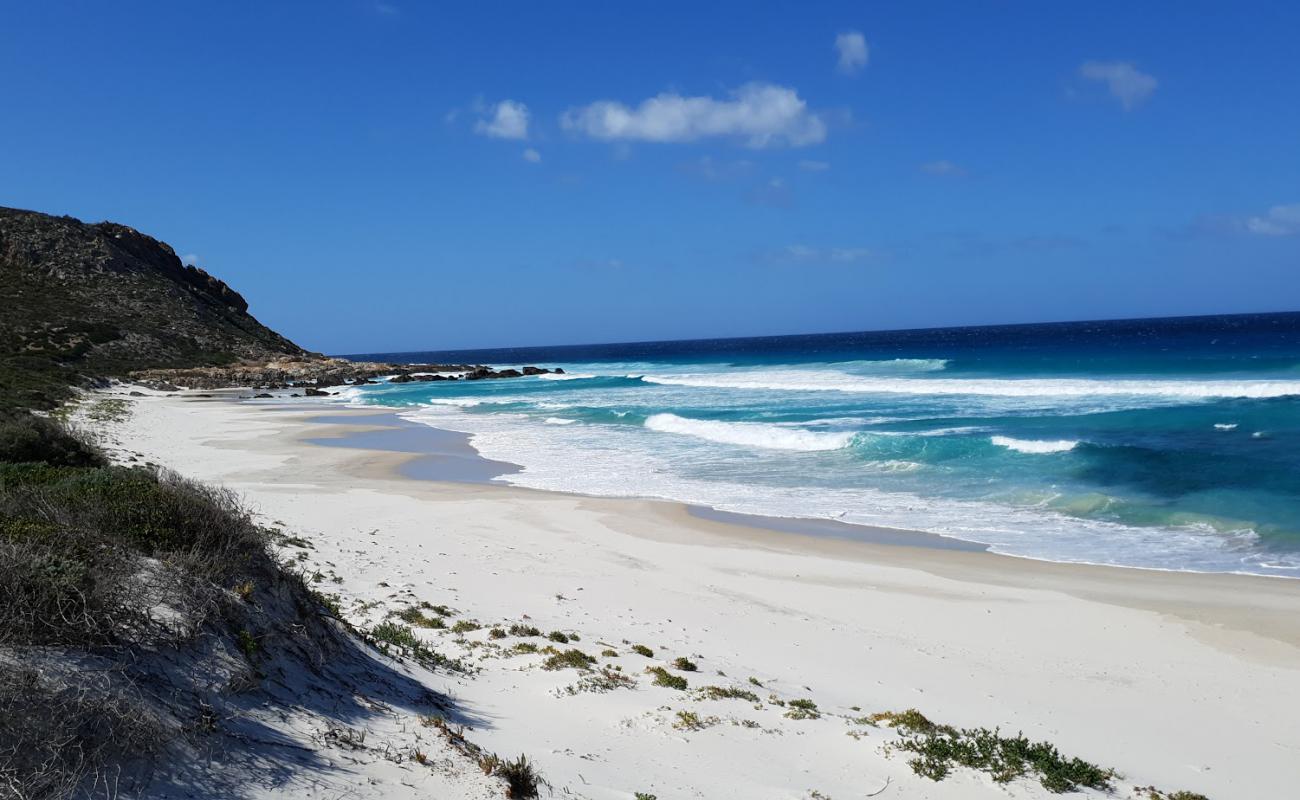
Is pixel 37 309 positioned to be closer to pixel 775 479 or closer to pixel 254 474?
pixel 254 474

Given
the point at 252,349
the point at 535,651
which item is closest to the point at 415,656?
the point at 535,651

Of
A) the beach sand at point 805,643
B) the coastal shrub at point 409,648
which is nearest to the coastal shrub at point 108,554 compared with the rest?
the coastal shrub at point 409,648

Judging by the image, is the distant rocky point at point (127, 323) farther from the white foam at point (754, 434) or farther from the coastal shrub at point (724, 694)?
the coastal shrub at point (724, 694)

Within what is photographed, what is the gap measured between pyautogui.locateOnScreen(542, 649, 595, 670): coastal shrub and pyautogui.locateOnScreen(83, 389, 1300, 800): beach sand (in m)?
0.21

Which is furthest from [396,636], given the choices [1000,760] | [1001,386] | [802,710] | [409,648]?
[1001,386]

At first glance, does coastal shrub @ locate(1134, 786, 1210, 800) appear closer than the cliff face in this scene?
Yes

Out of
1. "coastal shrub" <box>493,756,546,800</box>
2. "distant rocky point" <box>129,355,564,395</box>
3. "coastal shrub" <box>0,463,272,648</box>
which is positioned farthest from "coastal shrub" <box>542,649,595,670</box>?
"distant rocky point" <box>129,355,564,395</box>

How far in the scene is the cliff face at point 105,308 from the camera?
166 feet

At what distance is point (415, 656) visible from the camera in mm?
6855

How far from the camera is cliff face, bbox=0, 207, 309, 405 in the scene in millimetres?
50594

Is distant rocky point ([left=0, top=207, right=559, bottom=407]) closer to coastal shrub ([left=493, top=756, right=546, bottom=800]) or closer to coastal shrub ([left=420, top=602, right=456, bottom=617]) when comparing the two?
coastal shrub ([left=420, top=602, right=456, bottom=617])

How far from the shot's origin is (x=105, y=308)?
205ft

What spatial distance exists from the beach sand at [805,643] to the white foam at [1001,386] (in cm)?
2515

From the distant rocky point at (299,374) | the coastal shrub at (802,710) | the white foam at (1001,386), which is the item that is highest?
the distant rocky point at (299,374)
